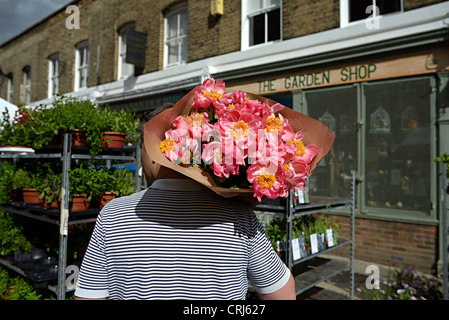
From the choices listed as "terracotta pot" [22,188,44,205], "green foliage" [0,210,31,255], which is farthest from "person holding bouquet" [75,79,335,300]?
"green foliage" [0,210,31,255]

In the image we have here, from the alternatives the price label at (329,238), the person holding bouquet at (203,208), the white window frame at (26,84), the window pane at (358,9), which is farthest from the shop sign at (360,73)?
the white window frame at (26,84)

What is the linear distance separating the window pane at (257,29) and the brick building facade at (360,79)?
51 mm

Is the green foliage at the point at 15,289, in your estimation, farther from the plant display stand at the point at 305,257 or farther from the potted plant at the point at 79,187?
the plant display stand at the point at 305,257

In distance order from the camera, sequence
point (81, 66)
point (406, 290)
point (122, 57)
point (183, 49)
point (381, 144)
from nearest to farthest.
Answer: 1. point (406, 290)
2. point (381, 144)
3. point (183, 49)
4. point (122, 57)
5. point (81, 66)

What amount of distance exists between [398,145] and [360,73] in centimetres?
161

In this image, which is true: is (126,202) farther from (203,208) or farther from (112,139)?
(112,139)

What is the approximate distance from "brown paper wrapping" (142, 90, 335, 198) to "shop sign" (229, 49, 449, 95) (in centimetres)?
548

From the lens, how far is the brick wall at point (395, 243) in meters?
5.65

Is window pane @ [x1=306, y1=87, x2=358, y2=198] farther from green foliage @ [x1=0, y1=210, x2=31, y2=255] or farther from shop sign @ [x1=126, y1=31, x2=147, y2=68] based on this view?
shop sign @ [x1=126, y1=31, x2=147, y2=68]

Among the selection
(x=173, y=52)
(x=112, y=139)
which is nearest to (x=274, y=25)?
(x=173, y=52)

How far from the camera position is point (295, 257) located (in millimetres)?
3219

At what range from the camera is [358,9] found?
6676mm
